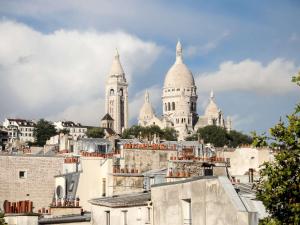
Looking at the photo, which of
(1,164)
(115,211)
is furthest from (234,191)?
(1,164)

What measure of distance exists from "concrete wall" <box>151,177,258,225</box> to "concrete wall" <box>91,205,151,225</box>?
1.01 metres

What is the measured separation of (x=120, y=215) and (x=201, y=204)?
19.9 feet


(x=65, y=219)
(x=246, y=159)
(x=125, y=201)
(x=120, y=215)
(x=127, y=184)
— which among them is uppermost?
(x=246, y=159)

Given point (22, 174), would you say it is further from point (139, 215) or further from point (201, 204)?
point (201, 204)

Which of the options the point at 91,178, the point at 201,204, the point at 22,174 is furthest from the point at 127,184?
the point at 201,204

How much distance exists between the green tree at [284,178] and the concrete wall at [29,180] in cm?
2796

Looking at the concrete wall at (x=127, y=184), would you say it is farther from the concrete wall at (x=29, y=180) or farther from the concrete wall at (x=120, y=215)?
the concrete wall at (x=29, y=180)

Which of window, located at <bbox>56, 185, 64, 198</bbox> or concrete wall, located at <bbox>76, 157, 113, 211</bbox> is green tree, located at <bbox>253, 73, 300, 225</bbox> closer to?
concrete wall, located at <bbox>76, 157, 113, 211</bbox>

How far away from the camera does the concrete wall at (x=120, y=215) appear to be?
33.3 m

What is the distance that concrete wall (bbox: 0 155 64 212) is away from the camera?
53.6m

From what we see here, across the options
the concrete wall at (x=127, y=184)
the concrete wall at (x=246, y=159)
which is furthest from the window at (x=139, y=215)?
Answer: the concrete wall at (x=246, y=159)

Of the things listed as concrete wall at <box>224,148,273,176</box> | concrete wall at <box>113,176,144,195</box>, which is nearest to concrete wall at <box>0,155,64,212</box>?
concrete wall at <box>113,176,144,195</box>

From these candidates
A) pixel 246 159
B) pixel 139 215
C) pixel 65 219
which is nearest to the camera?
pixel 139 215

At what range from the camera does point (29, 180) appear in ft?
178
